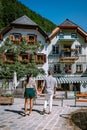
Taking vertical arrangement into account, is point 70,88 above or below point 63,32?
below

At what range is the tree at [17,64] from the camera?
39394mm

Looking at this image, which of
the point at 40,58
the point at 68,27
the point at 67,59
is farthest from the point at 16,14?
the point at 67,59

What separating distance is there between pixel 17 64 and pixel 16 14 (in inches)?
1455

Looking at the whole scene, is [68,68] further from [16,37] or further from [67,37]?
[16,37]

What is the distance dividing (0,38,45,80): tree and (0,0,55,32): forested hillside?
27.4 m

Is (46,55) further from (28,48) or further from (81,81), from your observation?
(81,81)

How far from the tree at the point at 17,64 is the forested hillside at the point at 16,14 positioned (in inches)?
1078

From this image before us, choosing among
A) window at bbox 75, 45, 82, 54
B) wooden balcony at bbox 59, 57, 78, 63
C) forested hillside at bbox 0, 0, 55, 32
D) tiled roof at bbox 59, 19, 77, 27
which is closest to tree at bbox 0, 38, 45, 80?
wooden balcony at bbox 59, 57, 78, 63

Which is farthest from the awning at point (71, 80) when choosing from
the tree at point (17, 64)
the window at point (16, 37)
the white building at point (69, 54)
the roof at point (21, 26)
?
the window at point (16, 37)

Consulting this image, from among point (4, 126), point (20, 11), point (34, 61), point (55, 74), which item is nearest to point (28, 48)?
point (34, 61)

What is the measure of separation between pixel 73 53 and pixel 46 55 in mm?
4581

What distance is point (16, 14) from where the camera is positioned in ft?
243

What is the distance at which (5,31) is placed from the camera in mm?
40531

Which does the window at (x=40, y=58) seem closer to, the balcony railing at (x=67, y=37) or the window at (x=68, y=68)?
the window at (x=68, y=68)
